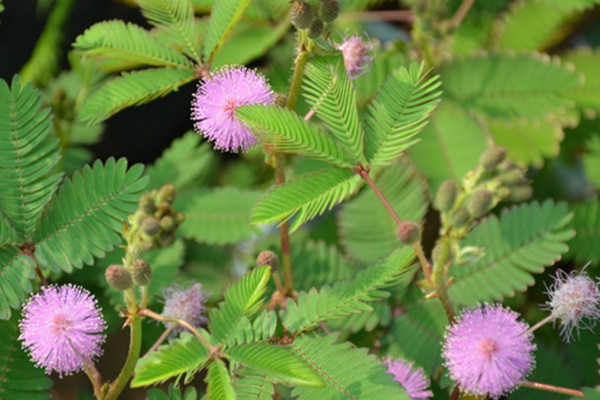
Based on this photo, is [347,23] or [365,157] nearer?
[365,157]

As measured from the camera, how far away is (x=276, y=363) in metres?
0.88

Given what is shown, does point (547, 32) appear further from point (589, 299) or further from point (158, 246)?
point (158, 246)

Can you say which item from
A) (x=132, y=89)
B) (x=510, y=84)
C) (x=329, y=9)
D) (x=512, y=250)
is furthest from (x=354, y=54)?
(x=510, y=84)

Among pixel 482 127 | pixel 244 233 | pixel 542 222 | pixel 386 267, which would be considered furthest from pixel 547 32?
pixel 386 267

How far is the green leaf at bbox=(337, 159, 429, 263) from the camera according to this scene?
4.88ft

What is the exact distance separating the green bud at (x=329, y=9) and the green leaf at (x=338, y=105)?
77 millimetres

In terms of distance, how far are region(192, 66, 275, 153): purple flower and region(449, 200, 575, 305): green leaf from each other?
0.60 m

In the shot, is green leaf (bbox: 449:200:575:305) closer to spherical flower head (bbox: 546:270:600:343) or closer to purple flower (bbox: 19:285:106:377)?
spherical flower head (bbox: 546:270:600:343)

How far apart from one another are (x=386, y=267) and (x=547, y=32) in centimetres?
140

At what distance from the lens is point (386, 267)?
1.00 m

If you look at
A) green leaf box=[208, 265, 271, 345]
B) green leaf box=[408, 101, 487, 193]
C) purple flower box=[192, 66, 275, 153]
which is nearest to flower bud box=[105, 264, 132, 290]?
green leaf box=[208, 265, 271, 345]

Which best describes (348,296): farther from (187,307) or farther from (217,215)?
(217,215)

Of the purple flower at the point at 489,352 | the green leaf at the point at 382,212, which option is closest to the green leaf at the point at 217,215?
the green leaf at the point at 382,212

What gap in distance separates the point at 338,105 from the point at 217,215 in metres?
0.73
